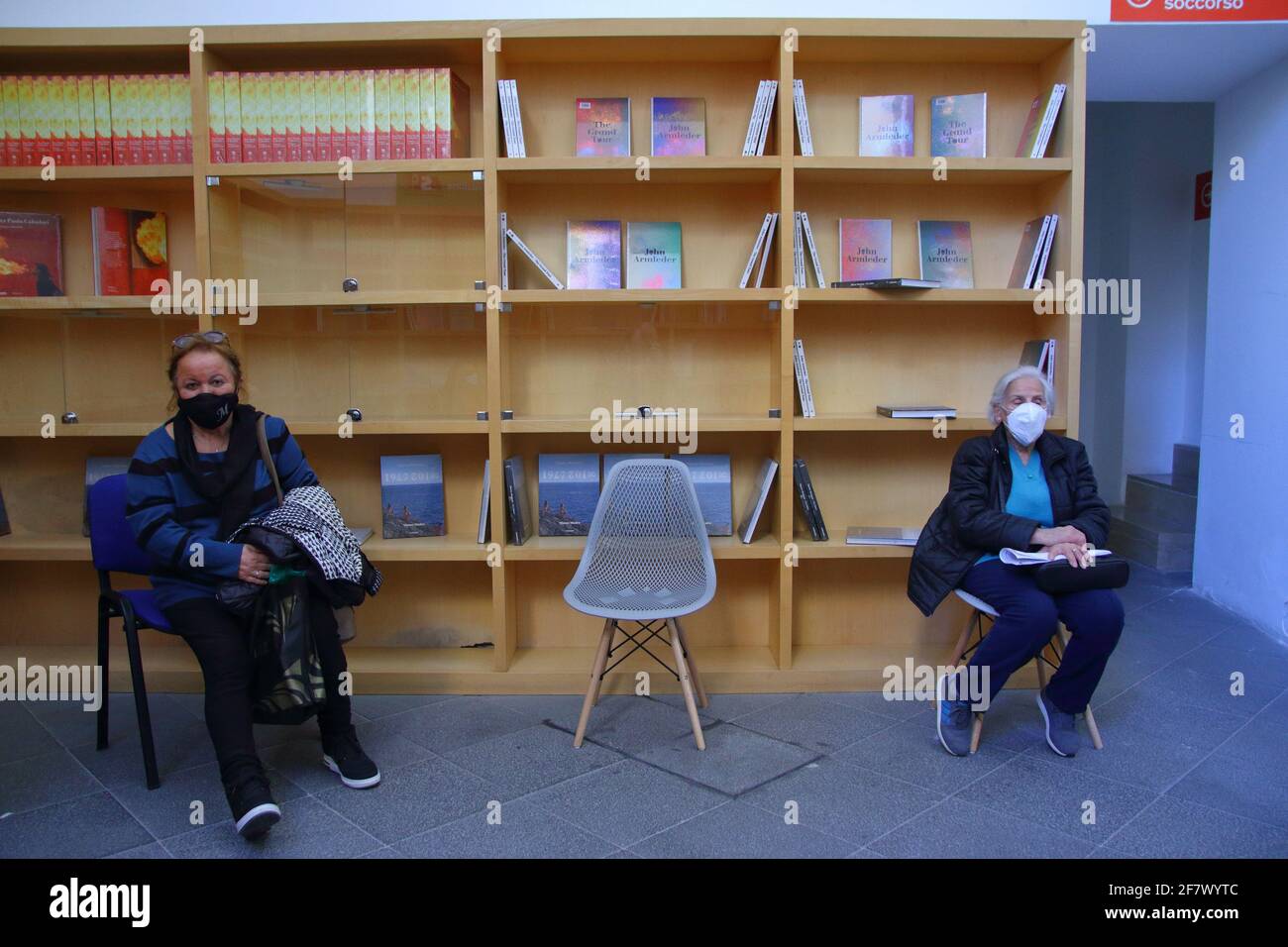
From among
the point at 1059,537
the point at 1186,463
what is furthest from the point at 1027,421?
the point at 1186,463

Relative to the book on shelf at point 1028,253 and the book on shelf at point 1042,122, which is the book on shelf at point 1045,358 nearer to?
the book on shelf at point 1028,253

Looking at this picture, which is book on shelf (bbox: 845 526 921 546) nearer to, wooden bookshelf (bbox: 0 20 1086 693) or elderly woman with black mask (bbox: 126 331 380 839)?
wooden bookshelf (bbox: 0 20 1086 693)

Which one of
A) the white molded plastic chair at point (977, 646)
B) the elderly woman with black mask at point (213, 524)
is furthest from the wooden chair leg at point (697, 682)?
the elderly woman with black mask at point (213, 524)

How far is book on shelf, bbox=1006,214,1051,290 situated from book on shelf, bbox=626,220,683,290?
4.26 feet

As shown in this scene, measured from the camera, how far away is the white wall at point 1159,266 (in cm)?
668

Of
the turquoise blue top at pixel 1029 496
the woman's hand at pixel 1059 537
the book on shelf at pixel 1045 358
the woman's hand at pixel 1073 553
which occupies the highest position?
the book on shelf at pixel 1045 358

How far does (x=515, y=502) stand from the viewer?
12.3 ft

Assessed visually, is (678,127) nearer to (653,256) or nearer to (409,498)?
(653,256)

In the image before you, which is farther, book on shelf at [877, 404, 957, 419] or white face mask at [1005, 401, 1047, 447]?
book on shelf at [877, 404, 957, 419]

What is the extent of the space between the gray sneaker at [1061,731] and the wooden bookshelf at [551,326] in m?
0.72

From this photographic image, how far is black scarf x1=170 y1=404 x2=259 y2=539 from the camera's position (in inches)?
117

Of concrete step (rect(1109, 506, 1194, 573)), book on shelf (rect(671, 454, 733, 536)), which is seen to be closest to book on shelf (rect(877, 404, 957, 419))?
book on shelf (rect(671, 454, 733, 536))

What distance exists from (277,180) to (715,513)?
6.87ft
